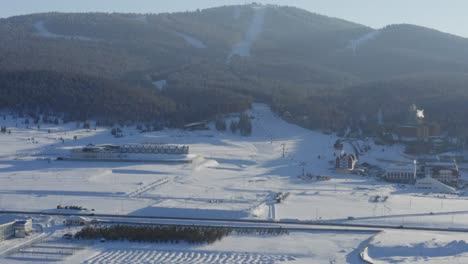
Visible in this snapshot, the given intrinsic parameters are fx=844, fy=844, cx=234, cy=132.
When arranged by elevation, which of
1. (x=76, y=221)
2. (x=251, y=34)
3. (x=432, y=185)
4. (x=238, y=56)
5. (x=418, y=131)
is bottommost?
(x=76, y=221)

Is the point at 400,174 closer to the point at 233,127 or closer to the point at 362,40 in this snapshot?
the point at 233,127

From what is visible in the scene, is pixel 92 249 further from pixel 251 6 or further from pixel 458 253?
pixel 251 6

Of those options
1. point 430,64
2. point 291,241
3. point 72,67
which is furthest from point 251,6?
point 291,241

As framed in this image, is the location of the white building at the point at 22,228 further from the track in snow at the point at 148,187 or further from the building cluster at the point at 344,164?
the building cluster at the point at 344,164

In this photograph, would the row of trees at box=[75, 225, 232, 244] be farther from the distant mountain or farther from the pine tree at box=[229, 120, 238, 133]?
the distant mountain

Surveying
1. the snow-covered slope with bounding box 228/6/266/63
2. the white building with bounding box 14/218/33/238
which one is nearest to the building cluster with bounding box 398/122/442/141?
the white building with bounding box 14/218/33/238

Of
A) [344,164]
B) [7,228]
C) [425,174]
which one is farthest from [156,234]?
[425,174]

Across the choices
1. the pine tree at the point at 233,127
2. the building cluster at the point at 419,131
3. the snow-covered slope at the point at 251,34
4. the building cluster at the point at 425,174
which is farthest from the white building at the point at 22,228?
the snow-covered slope at the point at 251,34
